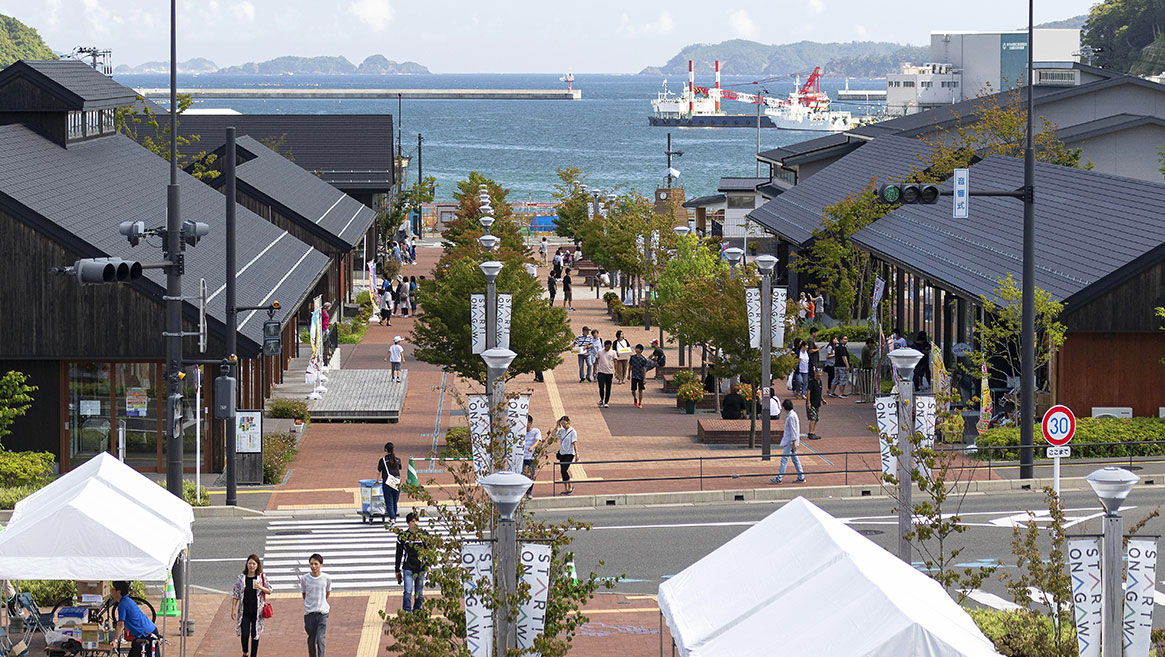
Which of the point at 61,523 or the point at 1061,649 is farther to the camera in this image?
the point at 61,523

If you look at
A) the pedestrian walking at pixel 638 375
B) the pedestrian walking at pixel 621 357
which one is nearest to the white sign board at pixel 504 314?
the pedestrian walking at pixel 638 375

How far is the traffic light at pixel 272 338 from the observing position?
2906cm

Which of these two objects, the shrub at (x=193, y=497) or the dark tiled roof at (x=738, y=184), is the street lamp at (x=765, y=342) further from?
the dark tiled roof at (x=738, y=184)

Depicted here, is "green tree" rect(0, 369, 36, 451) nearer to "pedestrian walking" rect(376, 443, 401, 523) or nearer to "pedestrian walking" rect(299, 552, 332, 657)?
"pedestrian walking" rect(376, 443, 401, 523)

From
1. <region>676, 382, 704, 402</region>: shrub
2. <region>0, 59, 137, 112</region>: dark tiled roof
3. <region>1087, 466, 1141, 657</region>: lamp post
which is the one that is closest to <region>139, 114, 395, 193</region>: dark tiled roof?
<region>0, 59, 137, 112</region>: dark tiled roof

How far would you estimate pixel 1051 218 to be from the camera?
3906 cm

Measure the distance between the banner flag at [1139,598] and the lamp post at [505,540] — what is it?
5.30m

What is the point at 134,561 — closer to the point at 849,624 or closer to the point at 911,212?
the point at 849,624

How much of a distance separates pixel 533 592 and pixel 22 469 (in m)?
18.5

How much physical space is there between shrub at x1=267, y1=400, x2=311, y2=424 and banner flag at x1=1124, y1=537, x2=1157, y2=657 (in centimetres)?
2600

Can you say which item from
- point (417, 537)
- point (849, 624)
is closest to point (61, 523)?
point (417, 537)

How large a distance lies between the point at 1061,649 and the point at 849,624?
11.1 ft

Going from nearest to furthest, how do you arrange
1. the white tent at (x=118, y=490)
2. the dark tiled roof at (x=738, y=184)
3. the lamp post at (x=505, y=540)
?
the lamp post at (x=505, y=540), the white tent at (x=118, y=490), the dark tiled roof at (x=738, y=184)

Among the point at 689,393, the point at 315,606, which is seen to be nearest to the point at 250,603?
the point at 315,606
